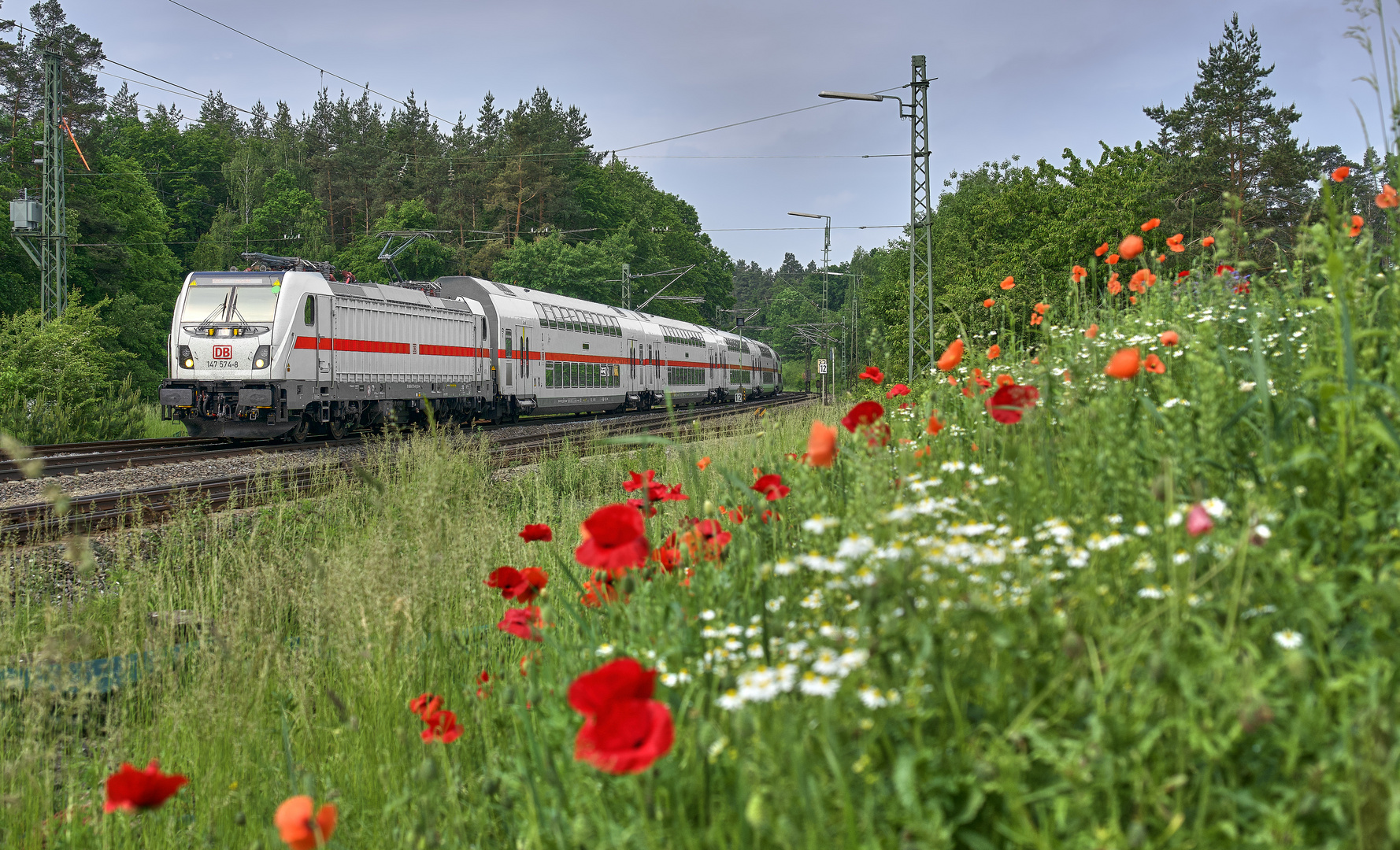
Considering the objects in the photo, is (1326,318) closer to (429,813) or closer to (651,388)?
(429,813)

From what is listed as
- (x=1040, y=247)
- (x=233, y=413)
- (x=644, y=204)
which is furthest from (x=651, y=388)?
(x=644, y=204)

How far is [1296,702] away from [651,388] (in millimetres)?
34039

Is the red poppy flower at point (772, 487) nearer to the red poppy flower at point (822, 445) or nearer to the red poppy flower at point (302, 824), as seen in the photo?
the red poppy flower at point (822, 445)

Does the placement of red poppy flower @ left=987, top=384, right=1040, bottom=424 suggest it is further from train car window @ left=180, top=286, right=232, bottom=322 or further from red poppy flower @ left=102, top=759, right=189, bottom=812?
train car window @ left=180, top=286, right=232, bottom=322

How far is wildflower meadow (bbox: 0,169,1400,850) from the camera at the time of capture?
1.42 metres

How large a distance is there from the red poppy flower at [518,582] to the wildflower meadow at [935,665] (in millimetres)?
10

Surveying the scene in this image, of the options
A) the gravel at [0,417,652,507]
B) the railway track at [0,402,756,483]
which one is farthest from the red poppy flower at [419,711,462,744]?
the railway track at [0,402,756,483]

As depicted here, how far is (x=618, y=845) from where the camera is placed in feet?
5.00

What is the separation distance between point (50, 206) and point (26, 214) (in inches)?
27.8

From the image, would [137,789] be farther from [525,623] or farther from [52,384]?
[52,384]

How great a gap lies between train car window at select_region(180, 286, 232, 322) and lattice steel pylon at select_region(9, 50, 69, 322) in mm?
7763

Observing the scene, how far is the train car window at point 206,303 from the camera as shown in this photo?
1645cm

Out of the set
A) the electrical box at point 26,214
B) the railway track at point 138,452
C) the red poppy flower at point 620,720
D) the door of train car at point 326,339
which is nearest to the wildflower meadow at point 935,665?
the red poppy flower at point 620,720

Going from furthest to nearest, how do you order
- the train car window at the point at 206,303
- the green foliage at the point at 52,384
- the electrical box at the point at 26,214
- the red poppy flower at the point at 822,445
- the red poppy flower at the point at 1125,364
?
the electrical box at the point at 26,214 < the green foliage at the point at 52,384 < the train car window at the point at 206,303 < the red poppy flower at the point at 1125,364 < the red poppy flower at the point at 822,445
